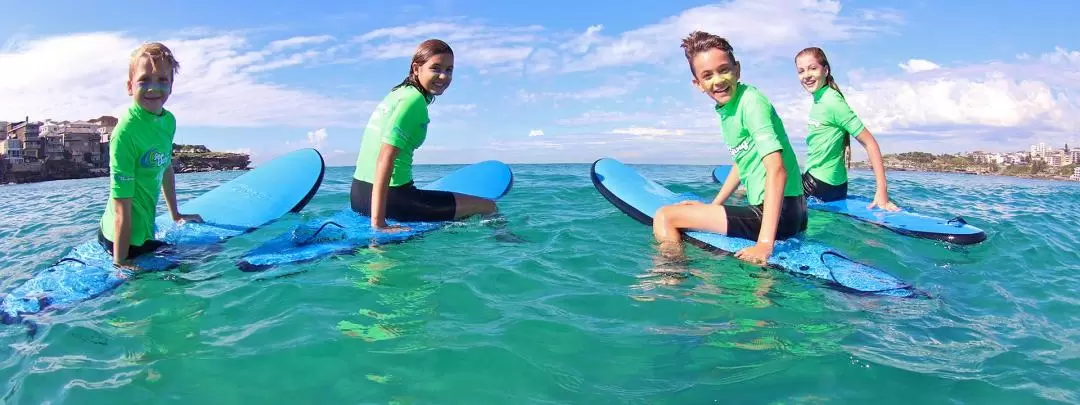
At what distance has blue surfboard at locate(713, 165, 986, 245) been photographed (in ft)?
17.7

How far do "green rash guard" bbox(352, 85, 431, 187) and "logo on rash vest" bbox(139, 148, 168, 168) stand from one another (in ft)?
5.06

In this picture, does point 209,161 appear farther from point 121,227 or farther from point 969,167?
point 969,167

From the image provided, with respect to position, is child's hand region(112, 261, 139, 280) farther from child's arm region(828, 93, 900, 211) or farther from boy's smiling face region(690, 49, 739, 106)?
child's arm region(828, 93, 900, 211)

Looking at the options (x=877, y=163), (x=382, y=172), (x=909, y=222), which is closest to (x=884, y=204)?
(x=877, y=163)

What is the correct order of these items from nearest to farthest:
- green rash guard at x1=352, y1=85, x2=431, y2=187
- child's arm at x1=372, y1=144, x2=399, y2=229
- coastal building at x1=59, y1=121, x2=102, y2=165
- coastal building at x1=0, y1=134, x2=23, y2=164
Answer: child's arm at x1=372, y1=144, x2=399, y2=229
green rash guard at x1=352, y1=85, x2=431, y2=187
coastal building at x1=0, y1=134, x2=23, y2=164
coastal building at x1=59, y1=121, x2=102, y2=165

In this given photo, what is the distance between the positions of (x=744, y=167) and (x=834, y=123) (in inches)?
98.1

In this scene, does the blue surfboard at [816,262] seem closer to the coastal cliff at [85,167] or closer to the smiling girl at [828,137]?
the smiling girl at [828,137]

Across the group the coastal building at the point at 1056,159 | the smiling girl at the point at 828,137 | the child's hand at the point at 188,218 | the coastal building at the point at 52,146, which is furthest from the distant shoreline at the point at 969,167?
the coastal building at the point at 52,146

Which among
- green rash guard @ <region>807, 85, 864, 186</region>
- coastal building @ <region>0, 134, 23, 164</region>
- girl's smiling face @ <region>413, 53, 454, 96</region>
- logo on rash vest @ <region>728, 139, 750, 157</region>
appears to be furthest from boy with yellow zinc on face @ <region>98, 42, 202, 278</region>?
coastal building @ <region>0, 134, 23, 164</region>

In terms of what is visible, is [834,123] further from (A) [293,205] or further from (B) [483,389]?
(A) [293,205]

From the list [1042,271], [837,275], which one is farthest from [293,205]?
[1042,271]

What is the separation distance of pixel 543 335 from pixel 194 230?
12.3ft

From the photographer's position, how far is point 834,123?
6.38 m

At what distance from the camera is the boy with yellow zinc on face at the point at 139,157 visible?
159 inches
